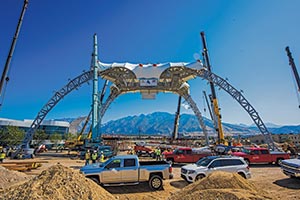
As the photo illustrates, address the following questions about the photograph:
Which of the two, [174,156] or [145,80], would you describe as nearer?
[174,156]

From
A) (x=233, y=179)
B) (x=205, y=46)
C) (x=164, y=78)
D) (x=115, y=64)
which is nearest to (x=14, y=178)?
(x=233, y=179)

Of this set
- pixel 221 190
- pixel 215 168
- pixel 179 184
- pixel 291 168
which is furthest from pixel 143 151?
pixel 221 190

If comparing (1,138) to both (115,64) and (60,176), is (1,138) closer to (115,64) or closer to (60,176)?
(115,64)

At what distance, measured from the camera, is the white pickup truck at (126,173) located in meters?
10.1

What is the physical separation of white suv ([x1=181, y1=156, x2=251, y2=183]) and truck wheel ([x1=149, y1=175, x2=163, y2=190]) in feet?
6.47

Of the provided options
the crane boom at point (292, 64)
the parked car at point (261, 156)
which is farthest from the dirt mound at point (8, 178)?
the crane boom at point (292, 64)

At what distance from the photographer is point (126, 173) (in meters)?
10.2

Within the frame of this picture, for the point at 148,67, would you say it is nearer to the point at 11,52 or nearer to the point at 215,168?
the point at 11,52

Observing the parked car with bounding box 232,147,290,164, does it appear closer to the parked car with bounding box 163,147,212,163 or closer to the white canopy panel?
the parked car with bounding box 163,147,212,163

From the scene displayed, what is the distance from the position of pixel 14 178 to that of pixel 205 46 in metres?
38.4

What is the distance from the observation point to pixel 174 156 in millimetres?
20281

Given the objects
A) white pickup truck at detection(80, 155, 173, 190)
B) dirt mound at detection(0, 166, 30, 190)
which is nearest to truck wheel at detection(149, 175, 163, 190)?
white pickup truck at detection(80, 155, 173, 190)

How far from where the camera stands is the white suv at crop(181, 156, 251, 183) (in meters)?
11.3

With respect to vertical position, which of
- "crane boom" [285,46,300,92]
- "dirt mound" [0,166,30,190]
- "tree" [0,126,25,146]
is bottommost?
"dirt mound" [0,166,30,190]
